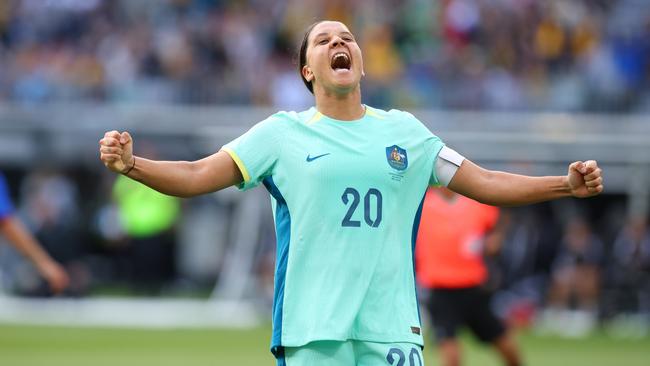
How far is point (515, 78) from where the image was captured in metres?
24.5

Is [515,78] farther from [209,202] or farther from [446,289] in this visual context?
[446,289]

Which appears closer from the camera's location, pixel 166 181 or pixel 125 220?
pixel 166 181

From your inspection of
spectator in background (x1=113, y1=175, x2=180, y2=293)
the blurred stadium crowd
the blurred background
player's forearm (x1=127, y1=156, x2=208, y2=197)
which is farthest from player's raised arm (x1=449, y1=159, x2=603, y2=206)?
spectator in background (x1=113, y1=175, x2=180, y2=293)

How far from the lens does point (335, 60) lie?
663cm

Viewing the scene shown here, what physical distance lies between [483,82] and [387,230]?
17.6 meters

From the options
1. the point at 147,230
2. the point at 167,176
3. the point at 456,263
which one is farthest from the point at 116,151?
the point at 147,230

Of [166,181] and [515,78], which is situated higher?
[515,78]

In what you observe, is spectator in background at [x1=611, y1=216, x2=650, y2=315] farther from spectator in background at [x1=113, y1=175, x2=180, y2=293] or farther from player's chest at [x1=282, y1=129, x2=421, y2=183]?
player's chest at [x1=282, y1=129, x2=421, y2=183]

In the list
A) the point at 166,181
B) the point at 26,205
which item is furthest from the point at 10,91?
the point at 166,181

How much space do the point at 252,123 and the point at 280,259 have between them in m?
16.7

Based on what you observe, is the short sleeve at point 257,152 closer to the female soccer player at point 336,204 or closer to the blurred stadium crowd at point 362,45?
the female soccer player at point 336,204

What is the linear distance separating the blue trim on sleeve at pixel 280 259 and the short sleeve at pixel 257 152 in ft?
0.31

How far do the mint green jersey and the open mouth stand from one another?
282 mm

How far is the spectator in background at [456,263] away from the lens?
12.8 m
